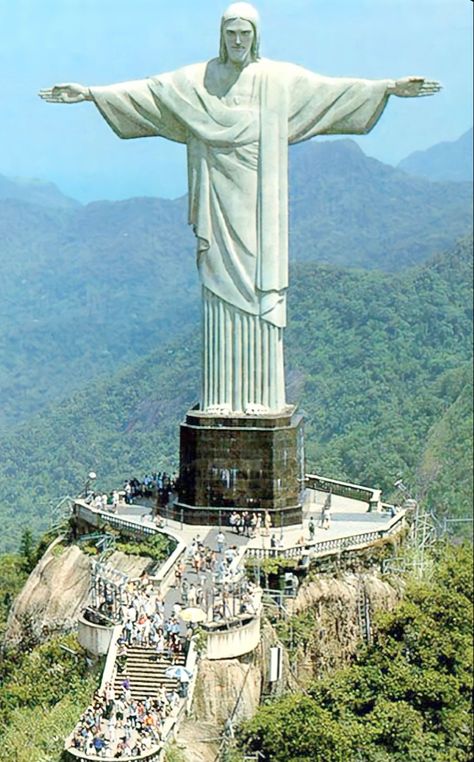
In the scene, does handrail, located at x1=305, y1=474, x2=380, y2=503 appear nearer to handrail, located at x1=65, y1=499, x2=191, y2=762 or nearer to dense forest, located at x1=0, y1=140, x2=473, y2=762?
dense forest, located at x1=0, y1=140, x2=473, y2=762

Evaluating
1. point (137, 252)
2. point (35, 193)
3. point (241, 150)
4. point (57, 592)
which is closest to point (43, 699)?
point (57, 592)

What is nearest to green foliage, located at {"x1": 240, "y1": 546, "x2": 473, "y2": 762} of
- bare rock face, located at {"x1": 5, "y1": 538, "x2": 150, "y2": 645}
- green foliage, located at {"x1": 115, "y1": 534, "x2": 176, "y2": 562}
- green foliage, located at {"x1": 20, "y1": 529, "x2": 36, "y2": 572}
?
green foliage, located at {"x1": 115, "y1": 534, "x2": 176, "y2": 562}

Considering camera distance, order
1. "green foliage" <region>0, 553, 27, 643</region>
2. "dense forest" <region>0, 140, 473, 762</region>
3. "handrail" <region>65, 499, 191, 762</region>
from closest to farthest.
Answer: "handrail" <region>65, 499, 191, 762</region> → "dense forest" <region>0, 140, 473, 762</region> → "green foliage" <region>0, 553, 27, 643</region>

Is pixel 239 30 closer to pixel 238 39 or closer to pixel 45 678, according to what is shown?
pixel 238 39

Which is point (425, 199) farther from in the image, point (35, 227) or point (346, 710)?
point (346, 710)

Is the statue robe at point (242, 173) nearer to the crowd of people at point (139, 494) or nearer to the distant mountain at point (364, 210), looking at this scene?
the crowd of people at point (139, 494)

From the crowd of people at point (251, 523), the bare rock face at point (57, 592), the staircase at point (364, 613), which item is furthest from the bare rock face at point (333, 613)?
the bare rock face at point (57, 592)
